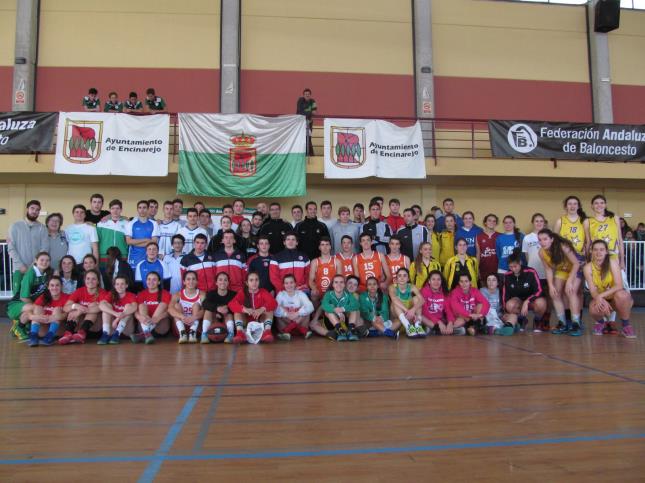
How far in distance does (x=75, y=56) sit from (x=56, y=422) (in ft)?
36.9

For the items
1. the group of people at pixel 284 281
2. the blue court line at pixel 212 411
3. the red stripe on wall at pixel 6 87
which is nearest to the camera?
the blue court line at pixel 212 411

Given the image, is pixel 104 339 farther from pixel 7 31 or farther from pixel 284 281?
pixel 7 31

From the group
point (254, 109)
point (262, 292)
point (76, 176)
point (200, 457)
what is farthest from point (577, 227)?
point (76, 176)

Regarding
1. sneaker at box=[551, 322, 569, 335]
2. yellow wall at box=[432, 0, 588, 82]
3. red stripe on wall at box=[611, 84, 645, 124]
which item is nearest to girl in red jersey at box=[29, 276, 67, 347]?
sneaker at box=[551, 322, 569, 335]

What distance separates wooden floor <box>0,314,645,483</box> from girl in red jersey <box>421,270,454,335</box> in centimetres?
145

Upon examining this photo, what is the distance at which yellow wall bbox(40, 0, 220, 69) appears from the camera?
1130 centimetres

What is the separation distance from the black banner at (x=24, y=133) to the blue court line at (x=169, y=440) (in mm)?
8178

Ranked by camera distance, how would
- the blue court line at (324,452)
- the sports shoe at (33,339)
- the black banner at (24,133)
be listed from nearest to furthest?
the blue court line at (324,452) < the sports shoe at (33,339) < the black banner at (24,133)

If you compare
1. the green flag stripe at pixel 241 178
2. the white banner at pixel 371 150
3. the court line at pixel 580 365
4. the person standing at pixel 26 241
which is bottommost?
the court line at pixel 580 365

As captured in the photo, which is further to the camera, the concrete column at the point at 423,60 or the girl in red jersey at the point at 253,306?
the concrete column at the point at 423,60

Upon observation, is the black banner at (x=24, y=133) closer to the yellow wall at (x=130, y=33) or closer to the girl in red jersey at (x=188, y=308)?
the yellow wall at (x=130, y=33)

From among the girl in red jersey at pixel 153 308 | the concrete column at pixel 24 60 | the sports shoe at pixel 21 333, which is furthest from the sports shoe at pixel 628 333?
the concrete column at pixel 24 60

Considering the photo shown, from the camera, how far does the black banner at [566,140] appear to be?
10.3 meters

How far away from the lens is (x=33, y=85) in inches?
437
